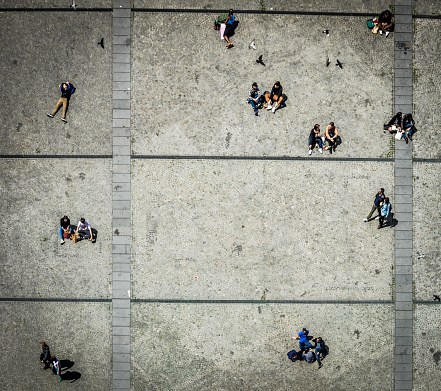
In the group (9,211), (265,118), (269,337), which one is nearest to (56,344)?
(9,211)

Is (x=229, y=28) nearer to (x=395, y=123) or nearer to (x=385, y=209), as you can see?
(x=395, y=123)

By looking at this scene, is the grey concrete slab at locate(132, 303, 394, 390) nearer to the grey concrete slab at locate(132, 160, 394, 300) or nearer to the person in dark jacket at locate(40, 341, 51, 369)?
the grey concrete slab at locate(132, 160, 394, 300)

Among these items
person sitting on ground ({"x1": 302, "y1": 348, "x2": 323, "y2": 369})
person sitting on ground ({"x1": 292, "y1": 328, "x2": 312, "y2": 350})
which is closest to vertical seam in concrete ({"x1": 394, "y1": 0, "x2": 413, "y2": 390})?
person sitting on ground ({"x1": 302, "y1": 348, "x2": 323, "y2": 369})

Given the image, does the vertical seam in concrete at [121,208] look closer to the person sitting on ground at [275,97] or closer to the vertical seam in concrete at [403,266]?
the person sitting on ground at [275,97]

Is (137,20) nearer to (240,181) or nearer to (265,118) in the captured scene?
(265,118)

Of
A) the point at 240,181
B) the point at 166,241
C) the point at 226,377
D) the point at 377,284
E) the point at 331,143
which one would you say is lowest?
the point at 226,377
